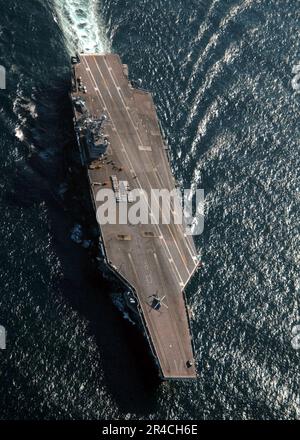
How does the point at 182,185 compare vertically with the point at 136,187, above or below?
below

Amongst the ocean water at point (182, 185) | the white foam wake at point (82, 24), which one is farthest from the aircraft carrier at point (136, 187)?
the white foam wake at point (82, 24)

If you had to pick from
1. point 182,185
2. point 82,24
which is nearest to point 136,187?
point 182,185

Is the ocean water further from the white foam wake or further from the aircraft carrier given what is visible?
the aircraft carrier

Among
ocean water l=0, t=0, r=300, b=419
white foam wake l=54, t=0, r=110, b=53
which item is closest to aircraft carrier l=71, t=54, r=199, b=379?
ocean water l=0, t=0, r=300, b=419

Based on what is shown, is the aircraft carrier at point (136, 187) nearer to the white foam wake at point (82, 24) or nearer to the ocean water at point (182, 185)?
the ocean water at point (182, 185)

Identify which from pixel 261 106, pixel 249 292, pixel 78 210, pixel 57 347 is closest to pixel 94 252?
pixel 78 210

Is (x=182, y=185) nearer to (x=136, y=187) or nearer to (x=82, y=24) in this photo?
(x=136, y=187)
